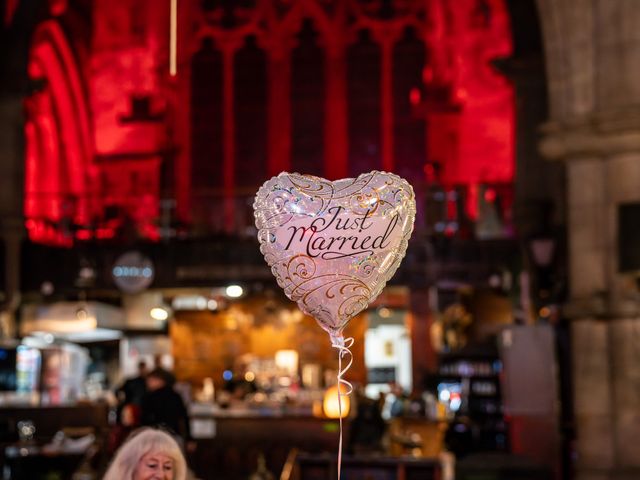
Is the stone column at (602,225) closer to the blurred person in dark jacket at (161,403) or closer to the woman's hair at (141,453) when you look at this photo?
the blurred person in dark jacket at (161,403)

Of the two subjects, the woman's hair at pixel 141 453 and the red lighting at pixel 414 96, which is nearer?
the woman's hair at pixel 141 453

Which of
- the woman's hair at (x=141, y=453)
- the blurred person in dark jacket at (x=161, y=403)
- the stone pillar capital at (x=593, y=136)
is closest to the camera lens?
the woman's hair at (x=141, y=453)

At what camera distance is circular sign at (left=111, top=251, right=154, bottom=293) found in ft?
57.6

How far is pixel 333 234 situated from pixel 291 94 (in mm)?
18294

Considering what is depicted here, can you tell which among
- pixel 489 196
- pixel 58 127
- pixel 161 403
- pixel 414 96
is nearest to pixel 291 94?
pixel 414 96

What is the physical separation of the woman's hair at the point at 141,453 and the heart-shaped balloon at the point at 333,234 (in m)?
0.76

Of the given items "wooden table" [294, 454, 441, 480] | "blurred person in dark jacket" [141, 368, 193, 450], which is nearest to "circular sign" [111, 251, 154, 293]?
"blurred person in dark jacket" [141, 368, 193, 450]

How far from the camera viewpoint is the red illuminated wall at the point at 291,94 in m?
21.4

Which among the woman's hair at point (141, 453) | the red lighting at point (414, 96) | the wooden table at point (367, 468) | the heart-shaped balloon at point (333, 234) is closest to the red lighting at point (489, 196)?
the red lighting at point (414, 96)

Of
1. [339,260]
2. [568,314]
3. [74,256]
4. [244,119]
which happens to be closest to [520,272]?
[568,314]

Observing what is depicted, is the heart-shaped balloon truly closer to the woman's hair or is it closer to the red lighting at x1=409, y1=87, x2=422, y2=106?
the woman's hair

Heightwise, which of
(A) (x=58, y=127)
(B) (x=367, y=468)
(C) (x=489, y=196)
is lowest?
(B) (x=367, y=468)

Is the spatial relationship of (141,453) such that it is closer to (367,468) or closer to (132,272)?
(367,468)

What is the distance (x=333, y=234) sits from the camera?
455 cm
